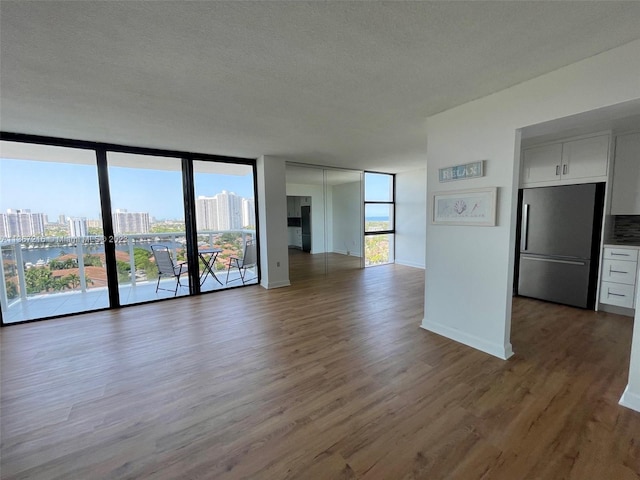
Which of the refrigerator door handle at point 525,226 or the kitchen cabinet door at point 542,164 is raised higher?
the kitchen cabinet door at point 542,164

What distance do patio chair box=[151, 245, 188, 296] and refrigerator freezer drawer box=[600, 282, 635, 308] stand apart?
6189mm

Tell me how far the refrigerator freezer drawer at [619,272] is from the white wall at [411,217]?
326cm

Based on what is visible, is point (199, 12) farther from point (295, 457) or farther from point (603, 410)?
point (603, 410)

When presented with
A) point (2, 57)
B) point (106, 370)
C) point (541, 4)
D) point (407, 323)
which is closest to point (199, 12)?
A: point (2, 57)

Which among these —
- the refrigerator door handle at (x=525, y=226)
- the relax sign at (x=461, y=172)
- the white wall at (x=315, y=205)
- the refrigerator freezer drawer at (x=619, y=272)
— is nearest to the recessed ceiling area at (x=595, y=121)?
the relax sign at (x=461, y=172)

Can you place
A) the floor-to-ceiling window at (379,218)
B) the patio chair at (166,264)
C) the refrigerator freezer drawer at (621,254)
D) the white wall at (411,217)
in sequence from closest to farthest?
the refrigerator freezer drawer at (621,254) < the patio chair at (166,264) < the white wall at (411,217) < the floor-to-ceiling window at (379,218)

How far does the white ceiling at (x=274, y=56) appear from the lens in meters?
1.38

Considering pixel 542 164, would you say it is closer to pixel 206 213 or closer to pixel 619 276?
pixel 619 276

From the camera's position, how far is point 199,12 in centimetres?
136

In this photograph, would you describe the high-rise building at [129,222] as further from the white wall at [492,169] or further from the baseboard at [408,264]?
the baseboard at [408,264]

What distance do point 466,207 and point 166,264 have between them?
Result: 15.0ft

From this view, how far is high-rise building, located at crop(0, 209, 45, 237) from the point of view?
3.33 metres

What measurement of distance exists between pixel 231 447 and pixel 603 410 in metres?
2.45

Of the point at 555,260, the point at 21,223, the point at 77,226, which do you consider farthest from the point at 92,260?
the point at 555,260
